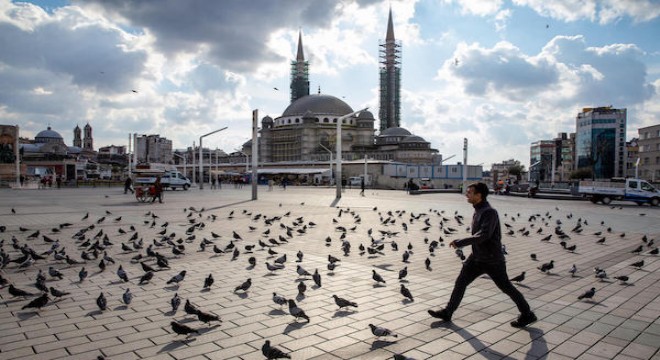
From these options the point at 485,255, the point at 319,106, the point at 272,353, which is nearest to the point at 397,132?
the point at 319,106

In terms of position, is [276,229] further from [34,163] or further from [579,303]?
[34,163]

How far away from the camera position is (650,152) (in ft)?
261

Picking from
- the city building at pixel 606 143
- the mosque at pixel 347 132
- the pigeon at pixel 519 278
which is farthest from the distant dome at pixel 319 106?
the pigeon at pixel 519 278

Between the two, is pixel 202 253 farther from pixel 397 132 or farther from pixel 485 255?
pixel 397 132

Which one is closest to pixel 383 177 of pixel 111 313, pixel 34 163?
pixel 111 313

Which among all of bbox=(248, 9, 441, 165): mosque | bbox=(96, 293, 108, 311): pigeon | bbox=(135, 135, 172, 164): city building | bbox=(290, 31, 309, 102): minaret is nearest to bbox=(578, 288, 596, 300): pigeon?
bbox=(96, 293, 108, 311): pigeon

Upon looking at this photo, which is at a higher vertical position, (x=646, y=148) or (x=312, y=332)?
(x=646, y=148)

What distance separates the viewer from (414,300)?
6078mm

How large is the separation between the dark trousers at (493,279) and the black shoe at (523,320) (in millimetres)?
55

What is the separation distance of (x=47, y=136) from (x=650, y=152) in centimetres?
14969

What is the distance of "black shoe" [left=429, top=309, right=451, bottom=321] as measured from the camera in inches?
203

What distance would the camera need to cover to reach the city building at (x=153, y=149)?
168m

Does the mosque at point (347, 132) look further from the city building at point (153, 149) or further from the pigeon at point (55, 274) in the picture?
the pigeon at point (55, 274)

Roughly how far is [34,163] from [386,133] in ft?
259
